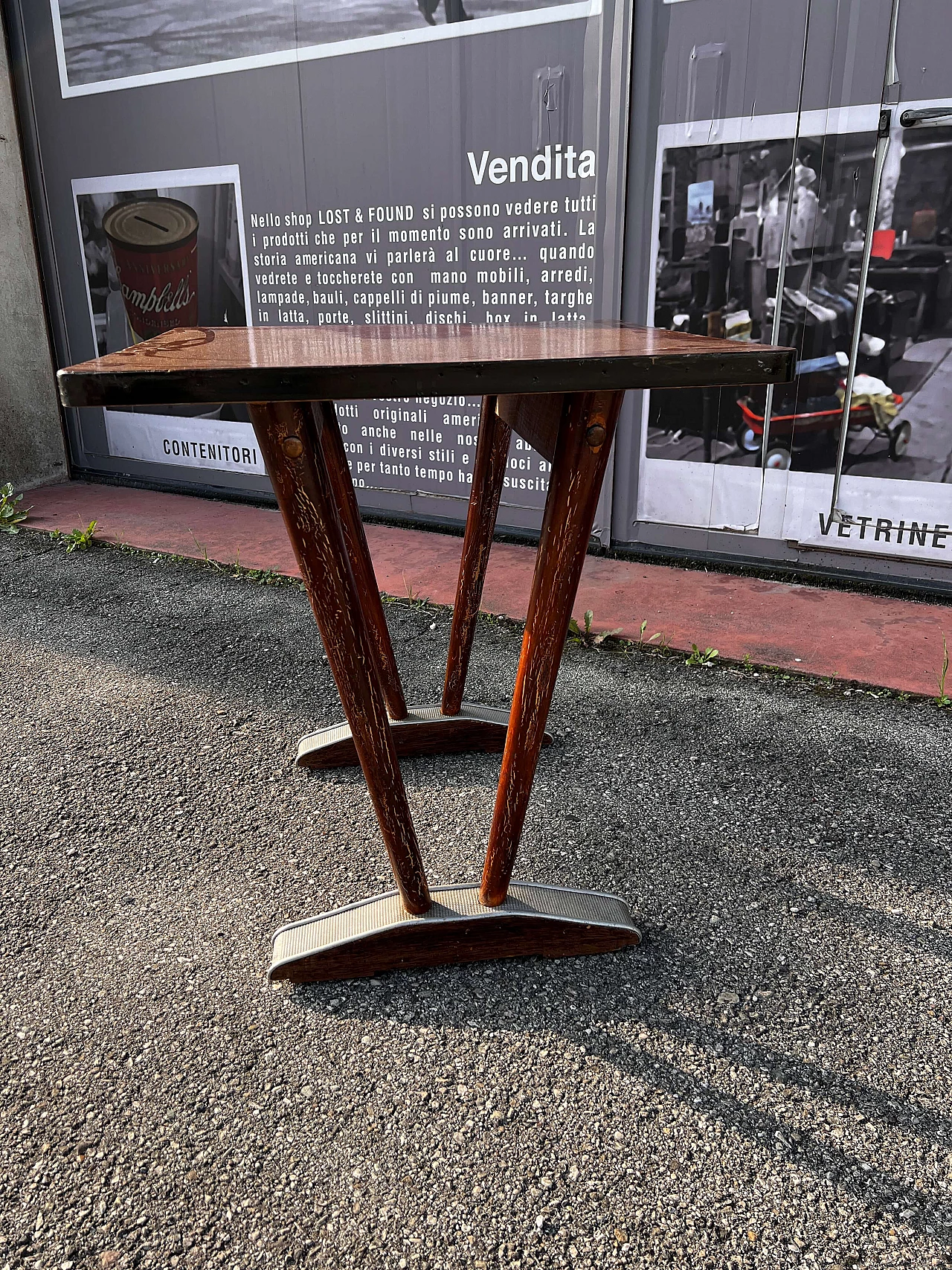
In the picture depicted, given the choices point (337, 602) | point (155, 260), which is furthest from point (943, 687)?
point (155, 260)

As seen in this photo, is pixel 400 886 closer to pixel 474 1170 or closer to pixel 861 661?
pixel 474 1170

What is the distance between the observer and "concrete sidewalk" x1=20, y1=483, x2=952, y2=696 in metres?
2.98

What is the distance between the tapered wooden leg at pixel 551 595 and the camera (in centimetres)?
146

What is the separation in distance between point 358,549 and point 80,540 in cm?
279

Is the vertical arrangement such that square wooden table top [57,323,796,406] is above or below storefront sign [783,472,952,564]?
above

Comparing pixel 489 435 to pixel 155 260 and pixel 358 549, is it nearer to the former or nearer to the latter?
pixel 358 549

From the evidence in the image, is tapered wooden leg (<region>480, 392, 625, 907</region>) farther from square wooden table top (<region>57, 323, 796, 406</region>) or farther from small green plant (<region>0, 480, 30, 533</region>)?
small green plant (<region>0, 480, 30, 533</region>)

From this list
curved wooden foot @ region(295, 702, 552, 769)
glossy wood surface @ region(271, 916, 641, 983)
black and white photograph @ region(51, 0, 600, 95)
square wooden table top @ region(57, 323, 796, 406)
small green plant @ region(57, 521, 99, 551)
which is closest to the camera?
square wooden table top @ region(57, 323, 796, 406)

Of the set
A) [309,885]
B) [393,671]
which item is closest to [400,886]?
[309,885]

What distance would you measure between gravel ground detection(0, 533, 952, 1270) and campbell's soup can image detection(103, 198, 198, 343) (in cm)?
291

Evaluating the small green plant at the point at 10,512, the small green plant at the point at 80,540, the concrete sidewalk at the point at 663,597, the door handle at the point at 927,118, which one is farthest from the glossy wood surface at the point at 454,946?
the small green plant at the point at 10,512

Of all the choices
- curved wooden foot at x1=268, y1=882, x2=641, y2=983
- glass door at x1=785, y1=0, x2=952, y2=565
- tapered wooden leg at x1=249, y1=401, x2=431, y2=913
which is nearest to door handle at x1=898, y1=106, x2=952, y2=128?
glass door at x1=785, y1=0, x2=952, y2=565

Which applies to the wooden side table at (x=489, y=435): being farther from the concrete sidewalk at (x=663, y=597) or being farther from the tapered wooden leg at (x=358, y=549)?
the concrete sidewalk at (x=663, y=597)

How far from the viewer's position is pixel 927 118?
9.75 ft
